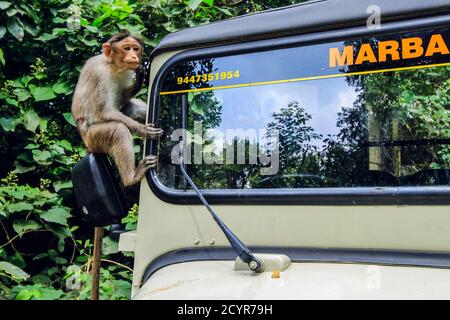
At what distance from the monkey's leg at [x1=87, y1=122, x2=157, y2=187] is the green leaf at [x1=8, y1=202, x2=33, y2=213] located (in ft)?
5.51

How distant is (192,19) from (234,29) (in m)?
3.30

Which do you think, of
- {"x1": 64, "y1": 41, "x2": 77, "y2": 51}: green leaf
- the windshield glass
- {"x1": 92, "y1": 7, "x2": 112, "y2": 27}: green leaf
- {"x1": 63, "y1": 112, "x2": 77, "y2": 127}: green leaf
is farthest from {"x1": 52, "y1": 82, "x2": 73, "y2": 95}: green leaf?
the windshield glass

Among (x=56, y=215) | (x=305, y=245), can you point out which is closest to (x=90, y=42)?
(x=56, y=215)

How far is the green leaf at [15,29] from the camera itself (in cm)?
538

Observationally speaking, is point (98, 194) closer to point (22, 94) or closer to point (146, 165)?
point (146, 165)

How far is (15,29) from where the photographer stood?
5391 millimetres

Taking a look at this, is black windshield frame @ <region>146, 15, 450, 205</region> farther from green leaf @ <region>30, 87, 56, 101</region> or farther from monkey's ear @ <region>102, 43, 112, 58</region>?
green leaf @ <region>30, 87, 56, 101</region>

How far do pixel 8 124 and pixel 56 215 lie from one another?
991 millimetres

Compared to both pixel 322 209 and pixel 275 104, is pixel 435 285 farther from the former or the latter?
pixel 275 104

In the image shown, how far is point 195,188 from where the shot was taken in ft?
7.29

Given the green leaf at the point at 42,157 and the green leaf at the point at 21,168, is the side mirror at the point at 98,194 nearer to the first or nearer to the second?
the green leaf at the point at 42,157

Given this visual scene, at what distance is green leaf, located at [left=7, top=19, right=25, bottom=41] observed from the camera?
5375 millimetres

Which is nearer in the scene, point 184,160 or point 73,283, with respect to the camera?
point 184,160

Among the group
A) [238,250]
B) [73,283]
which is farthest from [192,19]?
[238,250]
